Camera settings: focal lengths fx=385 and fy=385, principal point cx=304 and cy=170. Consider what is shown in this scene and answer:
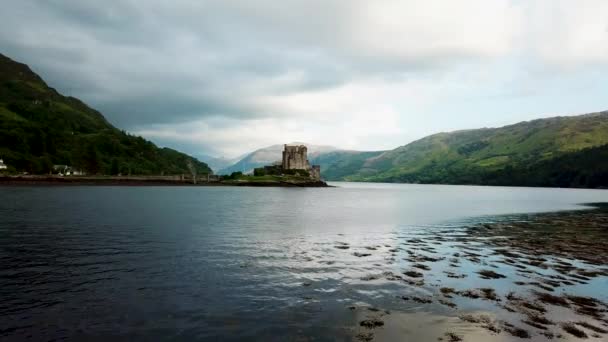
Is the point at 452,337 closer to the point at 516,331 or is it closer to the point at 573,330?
the point at 516,331

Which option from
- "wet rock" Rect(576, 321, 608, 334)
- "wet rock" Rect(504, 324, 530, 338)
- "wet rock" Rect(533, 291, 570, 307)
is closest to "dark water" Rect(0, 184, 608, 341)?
"wet rock" Rect(533, 291, 570, 307)

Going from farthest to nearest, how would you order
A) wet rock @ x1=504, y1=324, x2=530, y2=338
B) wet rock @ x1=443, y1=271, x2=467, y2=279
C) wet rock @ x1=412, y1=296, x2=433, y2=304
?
1. wet rock @ x1=443, y1=271, x2=467, y2=279
2. wet rock @ x1=412, y1=296, x2=433, y2=304
3. wet rock @ x1=504, y1=324, x2=530, y2=338

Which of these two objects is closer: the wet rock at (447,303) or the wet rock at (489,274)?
the wet rock at (447,303)

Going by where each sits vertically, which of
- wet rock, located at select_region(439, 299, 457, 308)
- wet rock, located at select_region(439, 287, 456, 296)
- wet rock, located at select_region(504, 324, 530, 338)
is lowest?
wet rock, located at select_region(439, 287, 456, 296)

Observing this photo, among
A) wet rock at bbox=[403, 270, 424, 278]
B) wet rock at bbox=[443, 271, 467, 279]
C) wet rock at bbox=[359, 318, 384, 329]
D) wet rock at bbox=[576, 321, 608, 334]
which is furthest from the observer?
wet rock at bbox=[403, 270, 424, 278]

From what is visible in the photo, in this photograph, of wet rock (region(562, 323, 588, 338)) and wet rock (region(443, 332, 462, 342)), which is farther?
wet rock (region(562, 323, 588, 338))

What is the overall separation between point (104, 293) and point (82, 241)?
2089 centimetres

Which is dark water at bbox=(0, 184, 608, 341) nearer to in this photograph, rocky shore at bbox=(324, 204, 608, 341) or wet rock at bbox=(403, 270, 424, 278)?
rocky shore at bbox=(324, 204, 608, 341)

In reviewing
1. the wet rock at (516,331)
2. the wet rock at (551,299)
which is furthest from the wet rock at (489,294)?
the wet rock at (516,331)

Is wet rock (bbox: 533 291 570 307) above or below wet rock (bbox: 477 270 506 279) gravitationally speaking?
above

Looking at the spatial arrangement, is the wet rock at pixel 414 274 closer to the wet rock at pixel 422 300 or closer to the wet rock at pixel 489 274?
the wet rock at pixel 489 274

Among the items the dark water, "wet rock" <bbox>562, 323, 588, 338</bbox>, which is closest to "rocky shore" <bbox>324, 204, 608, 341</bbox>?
"wet rock" <bbox>562, 323, 588, 338</bbox>

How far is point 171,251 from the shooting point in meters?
35.5

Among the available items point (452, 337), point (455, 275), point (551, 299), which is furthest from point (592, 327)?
point (455, 275)
